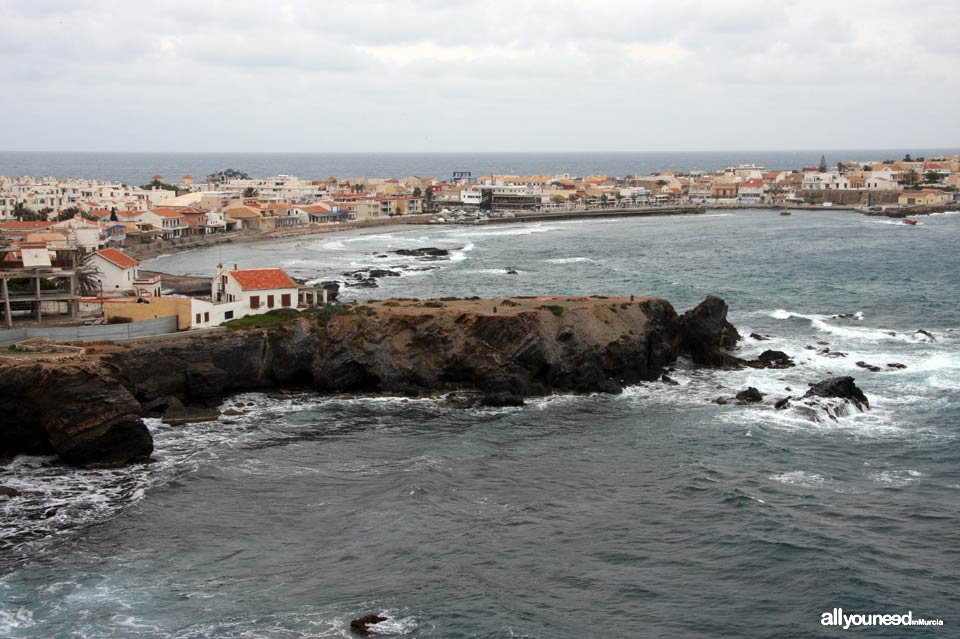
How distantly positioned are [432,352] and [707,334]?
16.5 metres

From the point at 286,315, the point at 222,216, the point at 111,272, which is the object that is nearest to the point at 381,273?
the point at 111,272

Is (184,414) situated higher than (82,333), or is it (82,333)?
(82,333)

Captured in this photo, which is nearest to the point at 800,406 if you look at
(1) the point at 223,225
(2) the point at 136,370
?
(2) the point at 136,370

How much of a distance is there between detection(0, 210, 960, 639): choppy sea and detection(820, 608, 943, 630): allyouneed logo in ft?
0.97

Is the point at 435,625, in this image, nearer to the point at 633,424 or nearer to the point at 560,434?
the point at 560,434

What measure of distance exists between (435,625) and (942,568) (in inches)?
598

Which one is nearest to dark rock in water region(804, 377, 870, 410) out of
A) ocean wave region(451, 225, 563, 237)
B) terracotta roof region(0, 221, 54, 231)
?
terracotta roof region(0, 221, 54, 231)

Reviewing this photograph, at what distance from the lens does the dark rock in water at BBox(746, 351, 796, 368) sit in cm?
5322

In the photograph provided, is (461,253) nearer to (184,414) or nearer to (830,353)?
(830,353)

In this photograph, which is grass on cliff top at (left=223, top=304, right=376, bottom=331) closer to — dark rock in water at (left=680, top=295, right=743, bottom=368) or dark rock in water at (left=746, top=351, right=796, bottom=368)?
dark rock in water at (left=680, top=295, right=743, bottom=368)

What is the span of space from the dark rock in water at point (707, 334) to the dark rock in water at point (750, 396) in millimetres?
7120

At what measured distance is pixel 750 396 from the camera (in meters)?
45.8

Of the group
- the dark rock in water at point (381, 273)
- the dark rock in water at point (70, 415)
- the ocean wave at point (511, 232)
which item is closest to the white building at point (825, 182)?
the ocean wave at point (511, 232)

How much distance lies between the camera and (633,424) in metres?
42.3
